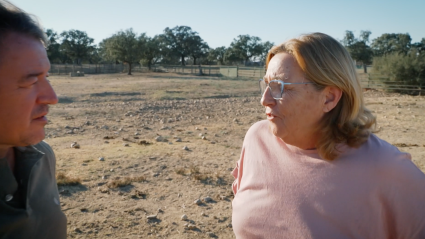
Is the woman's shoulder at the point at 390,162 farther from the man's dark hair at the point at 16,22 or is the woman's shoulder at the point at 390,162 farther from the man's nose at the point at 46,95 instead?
the man's dark hair at the point at 16,22

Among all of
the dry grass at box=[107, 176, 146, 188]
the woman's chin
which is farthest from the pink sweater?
the dry grass at box=[107, 176, 146, 188]

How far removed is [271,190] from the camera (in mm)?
2027

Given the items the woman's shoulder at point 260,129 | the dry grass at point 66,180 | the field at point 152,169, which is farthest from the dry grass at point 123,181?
the woman's shoulder at point 260,129

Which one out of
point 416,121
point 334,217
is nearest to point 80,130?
point 334,217

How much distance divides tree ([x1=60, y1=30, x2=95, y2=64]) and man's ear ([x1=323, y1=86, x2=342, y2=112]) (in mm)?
78127

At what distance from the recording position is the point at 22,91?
1.33 metres

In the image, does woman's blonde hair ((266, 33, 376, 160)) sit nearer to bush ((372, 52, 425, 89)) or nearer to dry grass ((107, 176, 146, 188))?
dry grass ((107, 176, 146, 188))

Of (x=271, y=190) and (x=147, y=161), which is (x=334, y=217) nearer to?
(x=271, y=190)

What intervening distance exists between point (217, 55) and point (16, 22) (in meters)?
87.1

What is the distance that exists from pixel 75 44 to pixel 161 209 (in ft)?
252

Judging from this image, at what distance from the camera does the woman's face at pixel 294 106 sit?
201 centimetres

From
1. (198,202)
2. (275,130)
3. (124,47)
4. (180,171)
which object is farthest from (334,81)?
(124,47)

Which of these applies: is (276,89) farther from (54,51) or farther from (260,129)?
(54,51)

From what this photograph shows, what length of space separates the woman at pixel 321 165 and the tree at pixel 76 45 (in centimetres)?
7796
